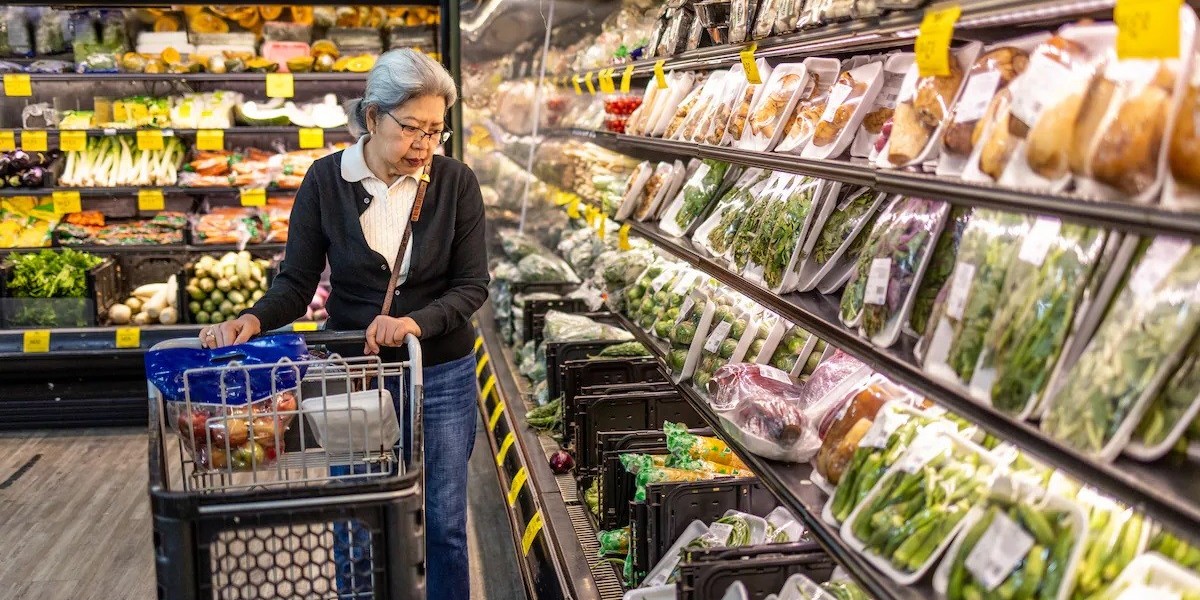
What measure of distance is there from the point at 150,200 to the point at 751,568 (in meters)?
4.81

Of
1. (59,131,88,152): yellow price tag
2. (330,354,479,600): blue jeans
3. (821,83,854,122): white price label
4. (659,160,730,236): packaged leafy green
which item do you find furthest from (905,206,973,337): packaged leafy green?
(59,131,88,152): yellow price tag

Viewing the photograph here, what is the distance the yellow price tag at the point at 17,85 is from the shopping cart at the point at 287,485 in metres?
4.28

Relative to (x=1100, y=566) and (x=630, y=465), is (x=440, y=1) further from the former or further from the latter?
(x=1100, y=566)

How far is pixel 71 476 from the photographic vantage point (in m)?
4.85

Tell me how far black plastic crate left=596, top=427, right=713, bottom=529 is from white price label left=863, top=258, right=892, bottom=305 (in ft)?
3.57

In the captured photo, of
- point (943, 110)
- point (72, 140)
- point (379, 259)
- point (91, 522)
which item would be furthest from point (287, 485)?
point (72, 140)

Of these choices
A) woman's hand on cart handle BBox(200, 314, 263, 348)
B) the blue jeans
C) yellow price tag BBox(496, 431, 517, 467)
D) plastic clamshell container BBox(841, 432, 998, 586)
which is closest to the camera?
plastic clamshell container BBox(841, 432, 998, 586)

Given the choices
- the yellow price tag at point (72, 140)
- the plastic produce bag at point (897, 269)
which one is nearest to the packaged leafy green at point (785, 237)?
the plastic produce bag at point (897, 269)

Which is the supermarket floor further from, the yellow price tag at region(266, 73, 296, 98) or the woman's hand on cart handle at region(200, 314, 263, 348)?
the yellow price tag at region(266, 73, 296, 98)

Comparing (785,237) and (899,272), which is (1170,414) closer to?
(899,272)

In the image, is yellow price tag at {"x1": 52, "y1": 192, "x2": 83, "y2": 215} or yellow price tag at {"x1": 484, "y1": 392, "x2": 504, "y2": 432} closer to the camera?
yellow price tag at {"x1": 484, "y1": 392, "x2": 504, "y2": 432}

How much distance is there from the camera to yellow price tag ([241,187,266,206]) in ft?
19.6

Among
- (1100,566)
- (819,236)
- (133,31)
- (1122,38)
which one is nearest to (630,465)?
(819,236)

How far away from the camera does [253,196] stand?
6.00m
